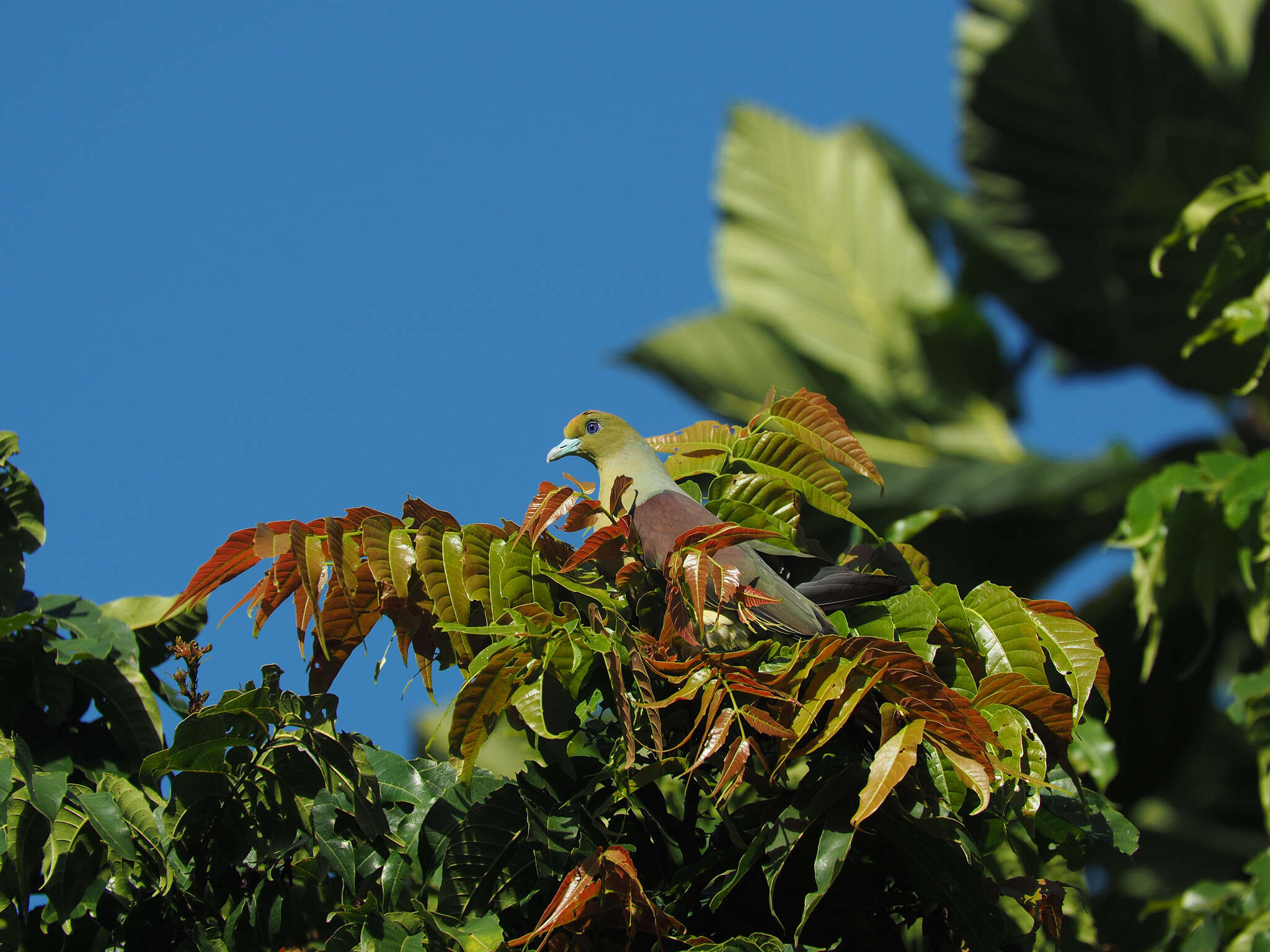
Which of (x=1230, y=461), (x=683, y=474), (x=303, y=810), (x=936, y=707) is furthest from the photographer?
(x=1230, y=461)

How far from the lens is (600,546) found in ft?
7.27

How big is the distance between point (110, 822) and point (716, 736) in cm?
110

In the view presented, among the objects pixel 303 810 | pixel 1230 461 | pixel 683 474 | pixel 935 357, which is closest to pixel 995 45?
pixel 935 357

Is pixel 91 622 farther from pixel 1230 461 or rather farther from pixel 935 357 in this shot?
pixel 935 357

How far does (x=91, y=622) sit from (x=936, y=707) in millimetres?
1864

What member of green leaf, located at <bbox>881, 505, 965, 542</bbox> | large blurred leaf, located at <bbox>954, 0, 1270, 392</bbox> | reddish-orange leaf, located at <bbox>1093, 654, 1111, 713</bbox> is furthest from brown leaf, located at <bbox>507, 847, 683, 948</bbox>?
large blurred leaf, located at <bbox>954, 0, 1270, 392</bbox>

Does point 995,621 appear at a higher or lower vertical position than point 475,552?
lower

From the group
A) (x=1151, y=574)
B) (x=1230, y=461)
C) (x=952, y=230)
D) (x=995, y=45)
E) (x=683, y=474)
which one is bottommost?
(x=1151, y=574)

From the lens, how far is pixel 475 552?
2225 mm

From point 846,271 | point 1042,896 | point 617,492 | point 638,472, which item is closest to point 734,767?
point 617,492

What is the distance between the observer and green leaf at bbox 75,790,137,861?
84.4 inches

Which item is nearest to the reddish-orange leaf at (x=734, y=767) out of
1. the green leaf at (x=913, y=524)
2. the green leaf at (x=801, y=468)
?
the green leaf at (x=801, y=468)

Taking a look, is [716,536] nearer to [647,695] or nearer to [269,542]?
[647,695]

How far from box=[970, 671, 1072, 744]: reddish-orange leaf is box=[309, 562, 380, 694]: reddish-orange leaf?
3.54 ft
